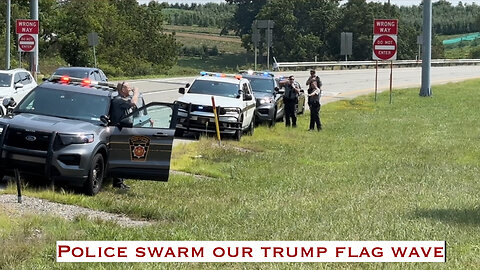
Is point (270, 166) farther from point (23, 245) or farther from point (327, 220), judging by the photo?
point (23, 245)

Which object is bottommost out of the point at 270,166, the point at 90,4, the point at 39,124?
the point at 270,166

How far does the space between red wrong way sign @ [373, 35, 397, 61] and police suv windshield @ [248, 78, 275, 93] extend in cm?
747

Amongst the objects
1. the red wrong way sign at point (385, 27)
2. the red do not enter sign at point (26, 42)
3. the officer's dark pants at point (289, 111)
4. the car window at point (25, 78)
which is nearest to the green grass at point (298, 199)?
the officer's dark pants at point (289, 111)

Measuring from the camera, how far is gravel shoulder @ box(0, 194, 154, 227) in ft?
31.8

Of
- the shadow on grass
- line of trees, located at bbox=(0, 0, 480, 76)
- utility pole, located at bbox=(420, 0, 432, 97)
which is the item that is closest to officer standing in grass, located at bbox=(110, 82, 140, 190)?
the shadow on grass

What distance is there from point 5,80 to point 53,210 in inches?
518

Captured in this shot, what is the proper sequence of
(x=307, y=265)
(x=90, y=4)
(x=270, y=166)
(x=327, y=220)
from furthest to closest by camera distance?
(x=90, y=4)
(x=270, y=166)
(x=327, y=220)
(x=307, y=265)

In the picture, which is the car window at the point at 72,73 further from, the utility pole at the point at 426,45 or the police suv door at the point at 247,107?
the utility pole at the point at 426,45

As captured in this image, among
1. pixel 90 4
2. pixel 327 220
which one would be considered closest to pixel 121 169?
pixel 327 220

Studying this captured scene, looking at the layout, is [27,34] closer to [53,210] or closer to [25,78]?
[25,78]

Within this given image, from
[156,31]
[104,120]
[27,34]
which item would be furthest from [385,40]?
[156,31]

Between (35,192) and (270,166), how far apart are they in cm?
571

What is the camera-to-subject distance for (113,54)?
68125 millimetres

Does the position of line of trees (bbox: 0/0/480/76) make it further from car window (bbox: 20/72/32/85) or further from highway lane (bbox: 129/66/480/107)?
car window (bbox: 20/72/32/85)
